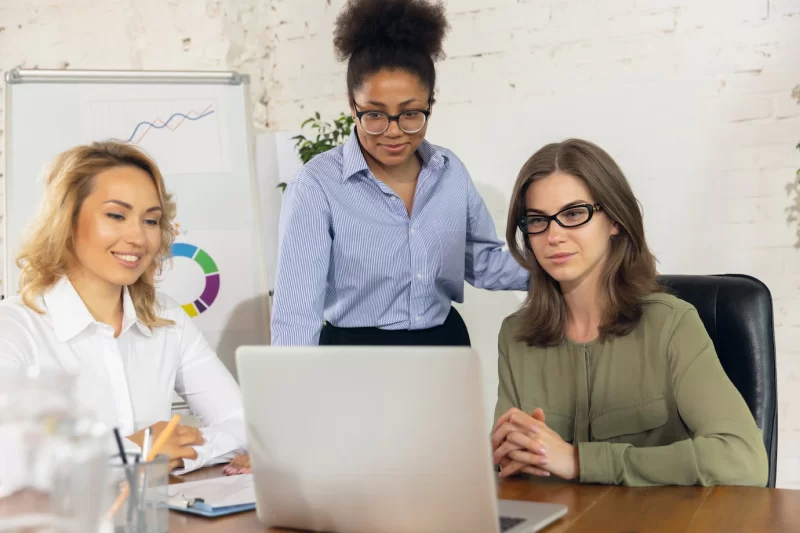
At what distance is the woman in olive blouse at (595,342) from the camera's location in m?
1.39

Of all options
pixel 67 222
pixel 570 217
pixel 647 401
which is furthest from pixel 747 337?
pixel 67 222

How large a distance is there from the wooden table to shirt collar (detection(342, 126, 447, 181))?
105 centimetres

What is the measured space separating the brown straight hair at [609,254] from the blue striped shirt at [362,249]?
0.45 metres

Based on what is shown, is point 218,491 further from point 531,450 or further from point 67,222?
point 67,222

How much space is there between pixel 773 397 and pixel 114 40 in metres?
2.92

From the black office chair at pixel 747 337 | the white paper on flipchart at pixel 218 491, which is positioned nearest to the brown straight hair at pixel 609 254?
the black office chair at pixel 747 337

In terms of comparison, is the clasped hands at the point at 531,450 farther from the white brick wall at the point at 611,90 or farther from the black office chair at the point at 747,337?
the white brick wall at the point at 611,90

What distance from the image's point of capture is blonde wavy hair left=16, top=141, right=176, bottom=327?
176 centimetres

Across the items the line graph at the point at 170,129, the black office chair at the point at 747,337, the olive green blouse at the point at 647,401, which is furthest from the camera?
the line graph at the point at 170,129

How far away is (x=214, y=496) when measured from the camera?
4.05ft

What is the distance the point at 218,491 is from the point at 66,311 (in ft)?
2.22

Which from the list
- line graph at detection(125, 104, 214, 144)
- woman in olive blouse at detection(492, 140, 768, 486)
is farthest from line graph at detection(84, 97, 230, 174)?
woman in olive blouse at detection(492, 140, 768, 486)

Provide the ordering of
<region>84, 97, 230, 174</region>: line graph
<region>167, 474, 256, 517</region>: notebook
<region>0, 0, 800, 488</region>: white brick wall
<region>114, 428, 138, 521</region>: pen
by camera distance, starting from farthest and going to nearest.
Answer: <region>84, 97, 230, 174</region>: line graph, <region>0, 0, 800, 488</region>: white brick wall, <region>167, 474, 256, 517</region>: notebook, <region>114, 428, 138, 521</region>: pen

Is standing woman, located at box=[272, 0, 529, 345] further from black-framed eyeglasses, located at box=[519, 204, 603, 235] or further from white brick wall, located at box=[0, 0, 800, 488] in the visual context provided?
white brick wall, located at box=[0, 0, 800, 488]
